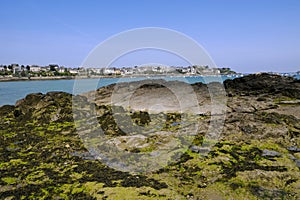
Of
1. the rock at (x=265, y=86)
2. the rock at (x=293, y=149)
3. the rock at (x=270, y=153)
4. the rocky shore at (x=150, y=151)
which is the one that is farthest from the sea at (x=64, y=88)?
the rock at (x=270, y=153)

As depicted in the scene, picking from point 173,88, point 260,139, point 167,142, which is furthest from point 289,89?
point 167,142

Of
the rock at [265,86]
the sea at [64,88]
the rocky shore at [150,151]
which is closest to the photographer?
the rocky shore at [150,151]

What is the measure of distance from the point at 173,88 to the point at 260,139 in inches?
477

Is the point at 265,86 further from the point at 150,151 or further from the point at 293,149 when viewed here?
the point at 150,151

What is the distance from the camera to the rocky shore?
6.14 m

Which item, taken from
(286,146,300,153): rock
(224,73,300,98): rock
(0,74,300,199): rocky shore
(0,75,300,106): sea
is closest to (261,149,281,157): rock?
(0,74,300,199): rocky shore

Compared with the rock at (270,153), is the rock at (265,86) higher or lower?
higher

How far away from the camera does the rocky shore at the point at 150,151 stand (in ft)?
20.2

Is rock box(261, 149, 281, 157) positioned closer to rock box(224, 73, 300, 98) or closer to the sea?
rock box(224, 73, 300, 98)

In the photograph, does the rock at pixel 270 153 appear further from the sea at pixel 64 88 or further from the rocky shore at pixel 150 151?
the sea at pixel 64 88

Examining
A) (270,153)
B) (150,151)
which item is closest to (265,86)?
(270,153)

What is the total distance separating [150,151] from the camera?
859 centimetres

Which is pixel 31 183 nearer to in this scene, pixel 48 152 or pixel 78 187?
pixel 78 187

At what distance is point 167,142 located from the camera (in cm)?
925
